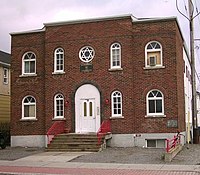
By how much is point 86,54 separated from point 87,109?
3.61m

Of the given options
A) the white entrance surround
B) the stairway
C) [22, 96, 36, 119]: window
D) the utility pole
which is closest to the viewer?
the stairway

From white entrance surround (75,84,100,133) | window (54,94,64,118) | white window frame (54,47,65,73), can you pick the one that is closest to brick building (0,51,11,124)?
window (54,94,64,118)

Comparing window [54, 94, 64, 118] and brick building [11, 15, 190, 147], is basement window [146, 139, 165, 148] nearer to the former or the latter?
brick building [11, 15, 190, 147]

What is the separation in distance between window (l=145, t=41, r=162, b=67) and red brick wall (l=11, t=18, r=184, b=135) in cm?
27

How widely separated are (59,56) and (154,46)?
6.38m

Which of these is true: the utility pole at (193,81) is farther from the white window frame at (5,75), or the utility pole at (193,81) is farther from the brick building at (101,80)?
the white window frame at (5,75)

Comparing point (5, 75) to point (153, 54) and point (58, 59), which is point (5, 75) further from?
point (153, 54)

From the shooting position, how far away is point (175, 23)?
25.4 meters

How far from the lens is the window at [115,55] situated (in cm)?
2597

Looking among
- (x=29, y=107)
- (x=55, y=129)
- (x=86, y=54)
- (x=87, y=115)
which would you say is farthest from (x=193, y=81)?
(x=29, y=107)

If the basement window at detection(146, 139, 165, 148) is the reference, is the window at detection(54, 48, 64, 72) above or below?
above

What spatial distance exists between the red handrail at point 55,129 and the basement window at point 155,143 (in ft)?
18.1

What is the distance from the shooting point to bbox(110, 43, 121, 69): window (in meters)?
26.0

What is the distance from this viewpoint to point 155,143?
25.1 m
